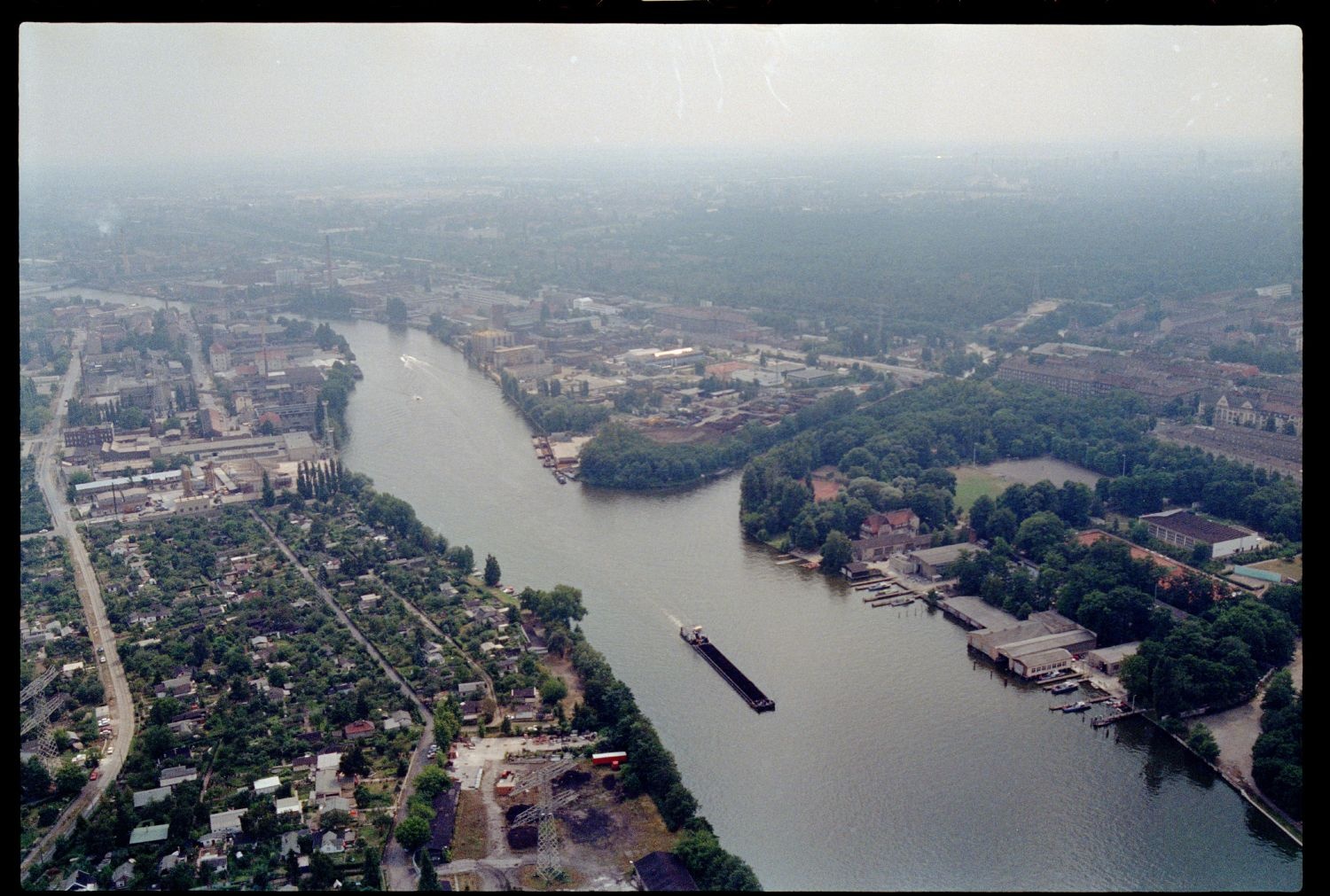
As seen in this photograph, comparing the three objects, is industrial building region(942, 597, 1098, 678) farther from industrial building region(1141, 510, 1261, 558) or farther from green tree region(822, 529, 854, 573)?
industrial building region(1141, 510, 1261, 558)

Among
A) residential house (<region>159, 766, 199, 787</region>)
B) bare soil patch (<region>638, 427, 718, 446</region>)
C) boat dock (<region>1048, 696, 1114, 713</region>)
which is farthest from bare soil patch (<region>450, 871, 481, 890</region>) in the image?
bare soil patch (<region>638, 427, 718, 446</region>)

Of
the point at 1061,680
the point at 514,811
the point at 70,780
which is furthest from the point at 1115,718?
the point at 70,780

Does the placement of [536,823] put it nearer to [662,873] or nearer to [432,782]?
[432,782]
